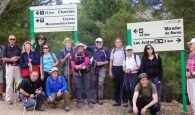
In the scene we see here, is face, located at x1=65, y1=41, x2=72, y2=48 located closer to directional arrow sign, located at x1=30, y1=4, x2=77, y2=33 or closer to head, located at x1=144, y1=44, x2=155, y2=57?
directional arrow sign, located at x1=30, y1=4, x2=77, y2=33

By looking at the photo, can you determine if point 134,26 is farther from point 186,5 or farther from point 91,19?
point 91,19

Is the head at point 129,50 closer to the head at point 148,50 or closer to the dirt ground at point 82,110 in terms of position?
the head at point 148,50

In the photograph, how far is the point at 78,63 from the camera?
1155 cm

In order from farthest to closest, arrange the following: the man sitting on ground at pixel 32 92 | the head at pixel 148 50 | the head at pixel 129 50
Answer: the man sitting on ground at pixel 32 92, the head at pixel 129 50, the head at pixel 148 50

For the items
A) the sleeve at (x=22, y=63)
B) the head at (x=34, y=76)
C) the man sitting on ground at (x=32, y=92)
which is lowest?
the man sitting on ground at (x=32, y=92)

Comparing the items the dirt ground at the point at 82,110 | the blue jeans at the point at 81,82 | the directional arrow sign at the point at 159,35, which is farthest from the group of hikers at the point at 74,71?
the directional arrow sign at the point at 159,35

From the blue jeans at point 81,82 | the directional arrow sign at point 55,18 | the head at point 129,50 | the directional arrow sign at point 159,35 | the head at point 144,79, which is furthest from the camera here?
the directional arrow sign at point 55,18

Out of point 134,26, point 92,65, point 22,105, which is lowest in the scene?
point 22,105

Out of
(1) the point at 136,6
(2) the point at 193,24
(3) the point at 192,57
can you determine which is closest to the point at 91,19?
(1) the point at 136,6

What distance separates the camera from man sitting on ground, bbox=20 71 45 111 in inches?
444

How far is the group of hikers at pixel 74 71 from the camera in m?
11.2

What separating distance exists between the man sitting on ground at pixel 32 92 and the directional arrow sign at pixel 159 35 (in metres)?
2.95

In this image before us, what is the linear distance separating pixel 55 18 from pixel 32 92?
Answer: 2532 mm

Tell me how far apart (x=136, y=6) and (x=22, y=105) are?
7.41 metres
